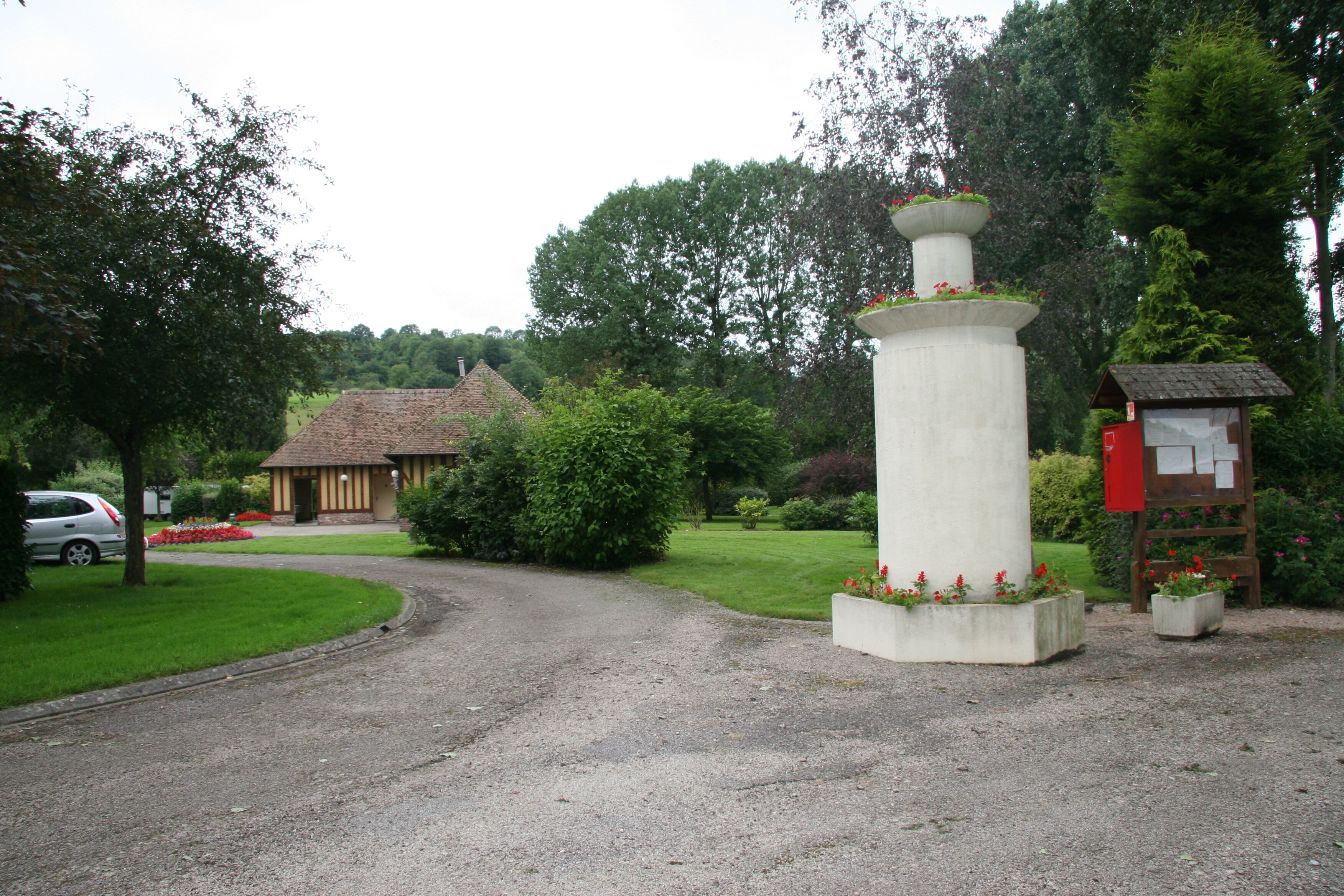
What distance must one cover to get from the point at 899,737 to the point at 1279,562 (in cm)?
669

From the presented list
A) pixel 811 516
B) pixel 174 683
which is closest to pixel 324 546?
pixel 811 516

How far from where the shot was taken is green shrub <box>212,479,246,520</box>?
39.0m

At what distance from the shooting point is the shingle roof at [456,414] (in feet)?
99.4

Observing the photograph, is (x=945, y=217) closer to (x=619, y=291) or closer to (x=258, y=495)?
(x=619, y=291)

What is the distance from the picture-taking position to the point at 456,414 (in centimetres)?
2983

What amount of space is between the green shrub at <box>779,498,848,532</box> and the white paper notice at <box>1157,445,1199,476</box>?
18127 millimetres

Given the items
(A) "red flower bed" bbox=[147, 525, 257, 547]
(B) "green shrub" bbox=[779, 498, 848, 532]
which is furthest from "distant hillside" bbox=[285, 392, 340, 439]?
(B) "green shrub" bbox=[779, 498, 848, 532]

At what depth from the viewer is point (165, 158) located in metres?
12.2

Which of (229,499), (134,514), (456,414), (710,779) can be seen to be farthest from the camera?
(229,499)

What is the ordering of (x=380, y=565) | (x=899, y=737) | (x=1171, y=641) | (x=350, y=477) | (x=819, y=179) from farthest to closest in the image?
(x=350, y=477)
(x=380, y=565)
(x=819, y=179)
(x=1171, y=641)
(x=899, y=737)

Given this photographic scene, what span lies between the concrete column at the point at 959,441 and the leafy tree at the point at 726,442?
1049 inches

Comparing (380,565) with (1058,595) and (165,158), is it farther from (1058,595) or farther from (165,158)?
(1058,595)

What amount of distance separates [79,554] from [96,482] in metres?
21.1

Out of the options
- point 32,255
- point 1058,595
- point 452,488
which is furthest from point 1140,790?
point 452,488
